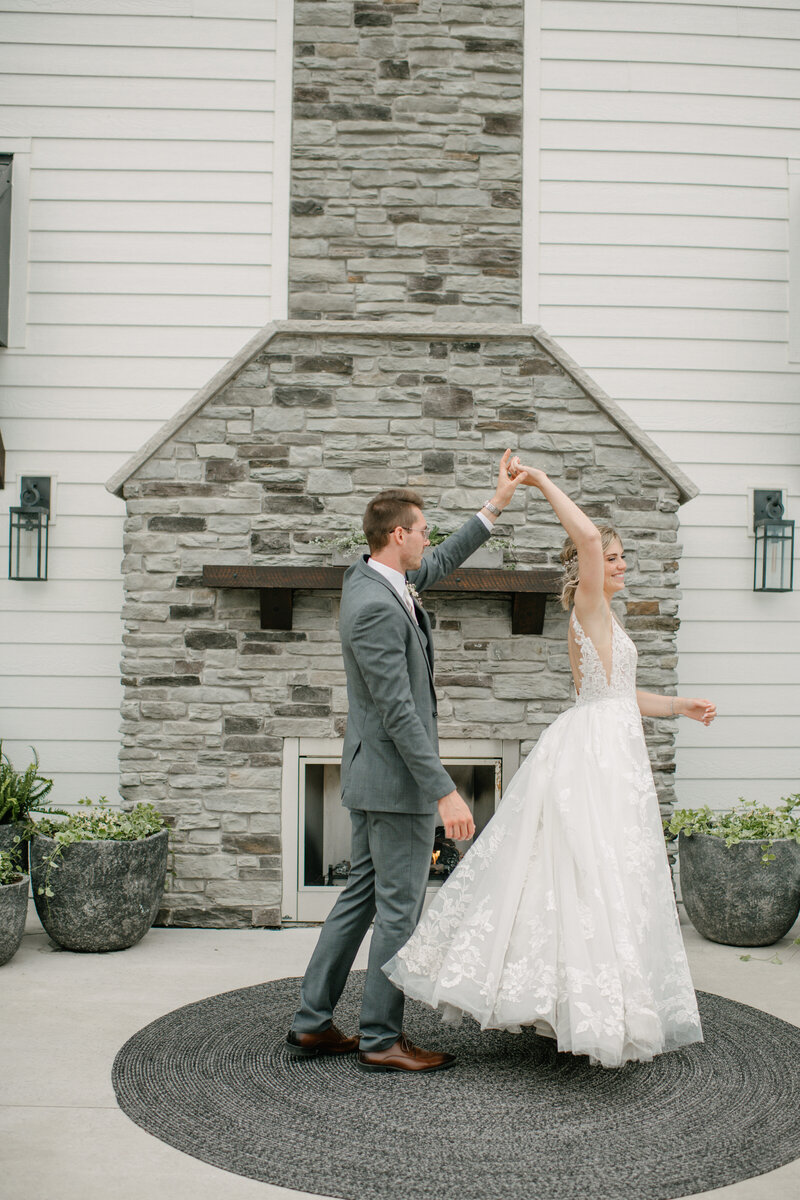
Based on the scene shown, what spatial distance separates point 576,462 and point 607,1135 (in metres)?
3.00

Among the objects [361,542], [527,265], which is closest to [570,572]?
[361,542]

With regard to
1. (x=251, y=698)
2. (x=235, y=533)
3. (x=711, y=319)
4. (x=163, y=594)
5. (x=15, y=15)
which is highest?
(x=15, y=15)

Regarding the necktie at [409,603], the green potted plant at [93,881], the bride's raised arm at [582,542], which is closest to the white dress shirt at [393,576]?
the necktie at [409,603]

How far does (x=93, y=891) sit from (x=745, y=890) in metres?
A: 2.80

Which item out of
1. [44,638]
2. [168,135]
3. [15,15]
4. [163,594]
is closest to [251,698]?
[163,594]

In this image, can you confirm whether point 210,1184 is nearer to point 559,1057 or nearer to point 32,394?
point 559,1057

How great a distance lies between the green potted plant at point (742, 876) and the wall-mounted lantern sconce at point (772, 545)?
1.31 meters

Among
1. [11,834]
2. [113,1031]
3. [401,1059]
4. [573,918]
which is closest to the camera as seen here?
[573,918]

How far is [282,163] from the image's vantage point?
529 centimetres

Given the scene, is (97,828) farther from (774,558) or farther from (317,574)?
(774,558)

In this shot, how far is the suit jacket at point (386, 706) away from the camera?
2877 millimetres

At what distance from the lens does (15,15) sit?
5371mm

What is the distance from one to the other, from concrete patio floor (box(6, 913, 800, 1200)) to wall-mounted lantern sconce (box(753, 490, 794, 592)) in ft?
5.71

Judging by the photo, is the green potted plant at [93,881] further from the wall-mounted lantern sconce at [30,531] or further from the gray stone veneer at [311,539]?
the wall-mounted lantern sconce at [30,531]
